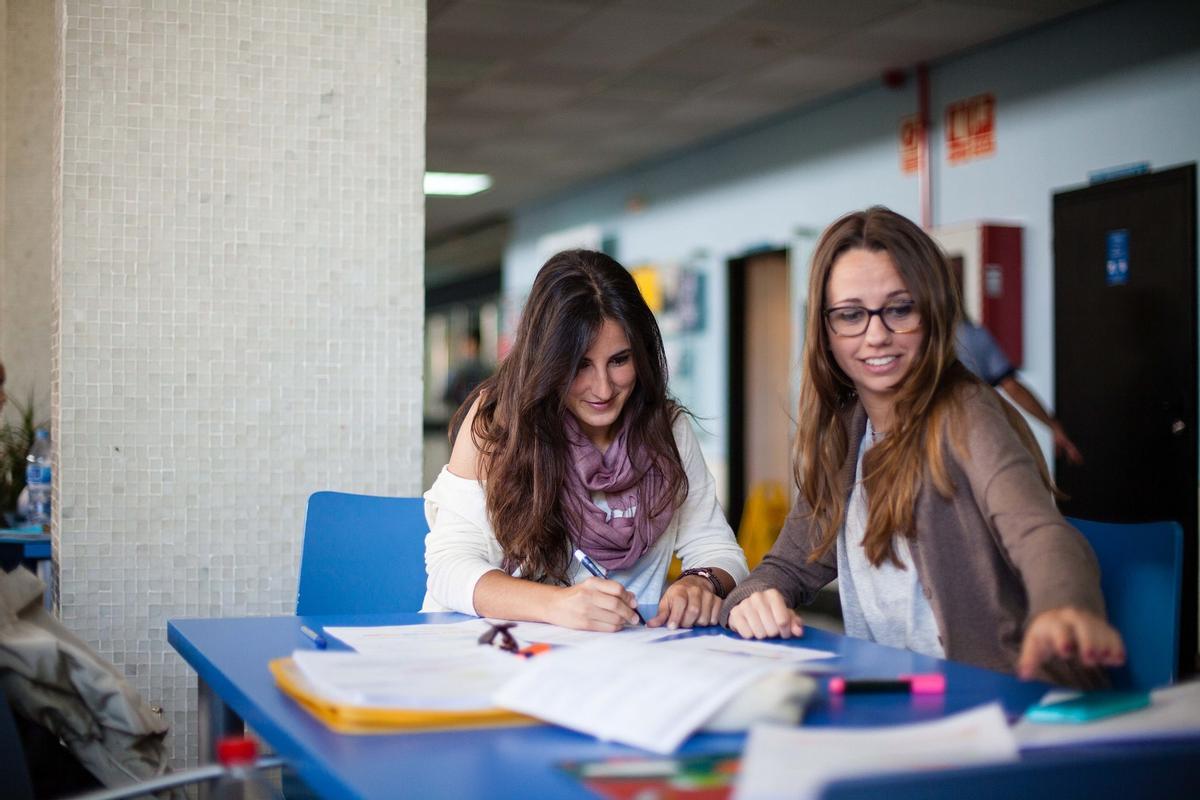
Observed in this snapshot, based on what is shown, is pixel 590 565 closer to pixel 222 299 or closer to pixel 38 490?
pixel 222 299

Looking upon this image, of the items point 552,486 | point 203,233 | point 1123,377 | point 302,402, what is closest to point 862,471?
point 552,486

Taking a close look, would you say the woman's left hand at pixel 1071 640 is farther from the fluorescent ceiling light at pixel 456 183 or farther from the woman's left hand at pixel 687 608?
the fluorescent ceiling light at pixel 456 183

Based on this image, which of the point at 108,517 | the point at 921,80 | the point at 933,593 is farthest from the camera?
the point at 921,80

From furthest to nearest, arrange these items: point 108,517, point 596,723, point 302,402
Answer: point 302,402 < point 108,517 < point 596,723

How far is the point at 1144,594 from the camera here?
1.57m

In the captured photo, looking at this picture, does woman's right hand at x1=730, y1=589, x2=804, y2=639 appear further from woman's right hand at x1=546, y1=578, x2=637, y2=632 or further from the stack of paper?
the stack of paper

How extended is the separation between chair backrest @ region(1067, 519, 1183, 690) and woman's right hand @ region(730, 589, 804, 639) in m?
0.41

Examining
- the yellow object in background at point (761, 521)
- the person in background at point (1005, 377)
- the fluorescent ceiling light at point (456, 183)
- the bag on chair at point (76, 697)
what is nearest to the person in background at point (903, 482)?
the bag on chair at point (76, 697)

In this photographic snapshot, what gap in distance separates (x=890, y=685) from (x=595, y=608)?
18.3 inches

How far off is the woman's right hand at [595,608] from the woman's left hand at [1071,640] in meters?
0.55

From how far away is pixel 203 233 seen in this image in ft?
8.49

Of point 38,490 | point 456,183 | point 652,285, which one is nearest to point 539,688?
point 38,490

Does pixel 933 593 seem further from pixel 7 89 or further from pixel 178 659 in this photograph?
pixel 7 89

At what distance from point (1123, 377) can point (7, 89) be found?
4779mm
